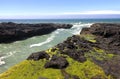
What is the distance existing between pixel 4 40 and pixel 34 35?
20776mm

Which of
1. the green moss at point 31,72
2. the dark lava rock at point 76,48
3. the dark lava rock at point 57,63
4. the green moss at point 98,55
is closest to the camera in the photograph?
the green moss at point 31,72

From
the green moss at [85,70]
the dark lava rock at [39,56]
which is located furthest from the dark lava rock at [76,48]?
the dark lava rock at [39,56]

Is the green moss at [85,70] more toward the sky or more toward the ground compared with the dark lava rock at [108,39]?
more toward the ground

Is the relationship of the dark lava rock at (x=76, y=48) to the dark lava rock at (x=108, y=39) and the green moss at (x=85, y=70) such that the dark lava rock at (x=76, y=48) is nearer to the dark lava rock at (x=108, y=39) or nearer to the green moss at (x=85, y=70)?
the green moss at (x=85, y=70)

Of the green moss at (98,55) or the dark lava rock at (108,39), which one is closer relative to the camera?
the green moss at (98,55)

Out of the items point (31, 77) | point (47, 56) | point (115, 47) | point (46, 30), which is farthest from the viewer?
point (46, 30)

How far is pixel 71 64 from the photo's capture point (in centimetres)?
4022

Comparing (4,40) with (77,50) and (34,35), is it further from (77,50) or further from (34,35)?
Answer: (77,50)

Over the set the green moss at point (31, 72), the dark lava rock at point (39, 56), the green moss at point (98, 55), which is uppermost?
the dark lava rock at point (39, 56)

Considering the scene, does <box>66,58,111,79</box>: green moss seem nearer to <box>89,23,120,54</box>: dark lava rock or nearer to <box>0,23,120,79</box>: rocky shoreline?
<box>0,23,120,79</box>: rocky shoreline

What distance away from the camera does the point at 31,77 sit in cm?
3625

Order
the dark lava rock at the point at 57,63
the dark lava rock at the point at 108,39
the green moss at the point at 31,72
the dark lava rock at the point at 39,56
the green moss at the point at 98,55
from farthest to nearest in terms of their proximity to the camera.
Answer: the dark lava rock at the point at 108,39
the green moss at the point at 98,55
the dark lava rock at the point at 39,56
the dark lava rock at the point at 57,63
the green moss at the point at 31,72

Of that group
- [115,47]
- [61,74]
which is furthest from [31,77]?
[115,47]

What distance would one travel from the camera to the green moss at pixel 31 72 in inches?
1433
